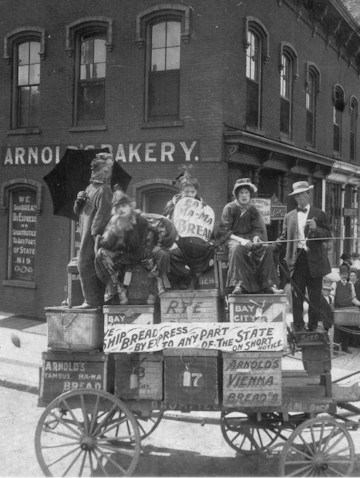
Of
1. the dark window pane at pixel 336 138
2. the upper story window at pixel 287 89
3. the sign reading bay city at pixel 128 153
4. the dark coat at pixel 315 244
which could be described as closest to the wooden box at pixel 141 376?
the dark coat at pixel 315 244

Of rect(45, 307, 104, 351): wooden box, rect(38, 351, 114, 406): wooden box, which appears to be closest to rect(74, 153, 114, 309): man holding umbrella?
rect(45, 307, 104, 351): wooden box

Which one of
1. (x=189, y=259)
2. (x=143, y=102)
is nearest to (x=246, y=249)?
(x=189, y=259)

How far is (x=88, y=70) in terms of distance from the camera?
1204 centimetres

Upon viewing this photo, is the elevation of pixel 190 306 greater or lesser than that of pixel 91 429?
greater

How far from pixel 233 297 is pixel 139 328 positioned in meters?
0.90

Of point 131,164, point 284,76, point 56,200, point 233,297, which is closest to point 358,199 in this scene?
point 284,76

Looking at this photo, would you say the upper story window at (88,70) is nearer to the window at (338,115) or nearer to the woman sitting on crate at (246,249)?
the woman sitting on crate at (246,249)

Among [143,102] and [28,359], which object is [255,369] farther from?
[143,102]

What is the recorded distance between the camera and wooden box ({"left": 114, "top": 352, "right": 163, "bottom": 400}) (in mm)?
4707

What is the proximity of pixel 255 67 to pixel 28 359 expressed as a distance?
817 cm

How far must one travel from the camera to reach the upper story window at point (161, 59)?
434 inches

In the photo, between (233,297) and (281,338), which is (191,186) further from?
(281,338)

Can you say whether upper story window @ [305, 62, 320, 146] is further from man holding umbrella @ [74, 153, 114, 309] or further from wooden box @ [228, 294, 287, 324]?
wooden box @ [228, 294, 287, 324]

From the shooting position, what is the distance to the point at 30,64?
1270 centimetres
